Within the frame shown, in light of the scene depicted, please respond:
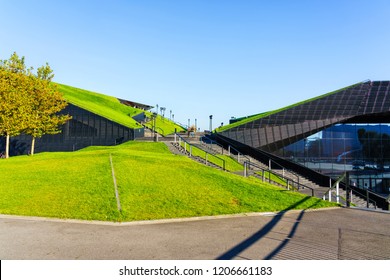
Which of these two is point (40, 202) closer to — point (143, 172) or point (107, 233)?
point (107, 233)

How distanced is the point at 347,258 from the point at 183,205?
6.63 meters

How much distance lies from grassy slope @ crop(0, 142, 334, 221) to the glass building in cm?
1661

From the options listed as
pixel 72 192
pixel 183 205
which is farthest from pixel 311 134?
pixel 72 192

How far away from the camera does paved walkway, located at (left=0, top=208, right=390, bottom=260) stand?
7176 mm

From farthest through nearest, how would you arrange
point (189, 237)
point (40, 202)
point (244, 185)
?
point (244, 185) < point (40, 202) < point (189, 237)

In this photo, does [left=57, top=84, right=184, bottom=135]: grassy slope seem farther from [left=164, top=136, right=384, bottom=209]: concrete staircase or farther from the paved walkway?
the paved walkway

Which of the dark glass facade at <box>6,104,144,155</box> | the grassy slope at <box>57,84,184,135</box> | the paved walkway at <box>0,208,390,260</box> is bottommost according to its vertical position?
the paved walkway at <box>0,208,390,260</box>

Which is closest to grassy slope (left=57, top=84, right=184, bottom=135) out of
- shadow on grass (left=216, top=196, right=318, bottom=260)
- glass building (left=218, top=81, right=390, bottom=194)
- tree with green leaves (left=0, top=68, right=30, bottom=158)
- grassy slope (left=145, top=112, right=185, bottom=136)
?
grassy slope (left=145, top=112, right=185, bottom=136)

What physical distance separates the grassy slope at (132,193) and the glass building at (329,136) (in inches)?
654

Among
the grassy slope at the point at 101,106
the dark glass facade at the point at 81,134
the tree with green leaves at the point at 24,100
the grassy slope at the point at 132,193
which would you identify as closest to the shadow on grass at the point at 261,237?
the grassy slope at the point at 132,193

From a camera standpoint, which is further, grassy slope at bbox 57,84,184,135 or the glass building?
grassy slope at bbox 57,84,184,135

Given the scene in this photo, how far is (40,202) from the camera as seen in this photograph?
12.1 m

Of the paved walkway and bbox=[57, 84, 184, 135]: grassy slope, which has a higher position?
bbox=[57, 84, 184, 135]: grassy slope

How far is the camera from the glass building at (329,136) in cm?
3256
